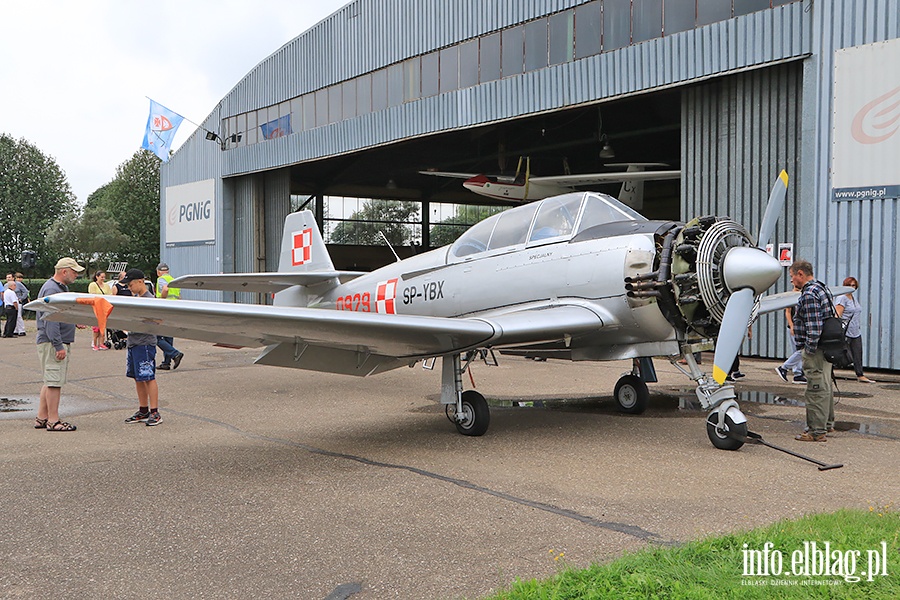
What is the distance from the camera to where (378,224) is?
3925 cm

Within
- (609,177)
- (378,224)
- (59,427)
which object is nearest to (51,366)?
(59,427)

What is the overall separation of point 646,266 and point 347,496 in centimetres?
330

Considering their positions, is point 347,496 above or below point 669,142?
below

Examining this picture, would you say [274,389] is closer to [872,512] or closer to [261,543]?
[261,543]

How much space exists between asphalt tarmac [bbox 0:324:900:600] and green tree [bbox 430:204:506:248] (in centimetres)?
3158

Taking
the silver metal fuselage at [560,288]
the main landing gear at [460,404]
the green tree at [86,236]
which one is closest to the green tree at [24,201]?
the green tree at [86,236]

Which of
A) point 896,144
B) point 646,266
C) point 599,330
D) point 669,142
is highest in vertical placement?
point 669,142

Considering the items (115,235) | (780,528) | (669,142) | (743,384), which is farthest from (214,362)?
(115,235)

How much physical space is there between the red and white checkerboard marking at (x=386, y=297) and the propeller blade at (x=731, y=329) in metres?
4.20

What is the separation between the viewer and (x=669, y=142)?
84.3ft

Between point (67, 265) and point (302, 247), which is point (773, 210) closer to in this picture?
point (67, 265)

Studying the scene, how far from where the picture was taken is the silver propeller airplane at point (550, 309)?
234 inches

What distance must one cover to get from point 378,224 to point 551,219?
106ft

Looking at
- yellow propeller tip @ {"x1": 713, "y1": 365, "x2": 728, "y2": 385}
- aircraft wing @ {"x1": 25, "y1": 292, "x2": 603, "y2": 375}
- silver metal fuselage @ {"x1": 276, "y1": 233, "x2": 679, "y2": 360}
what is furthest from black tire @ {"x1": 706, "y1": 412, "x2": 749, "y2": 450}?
aircraft wing @ {"x1": 25, "y1": 292, "x2": 603, "y2": 375}
